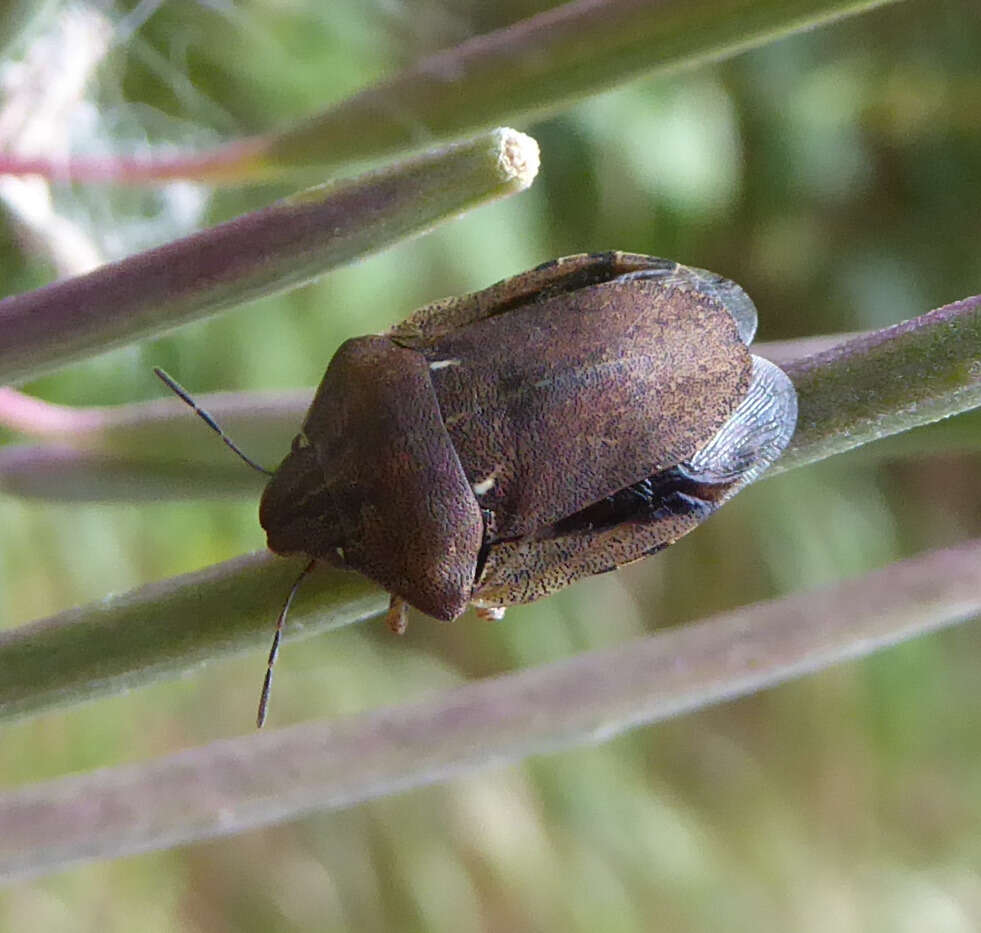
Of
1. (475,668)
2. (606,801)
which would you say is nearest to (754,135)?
(475,668)

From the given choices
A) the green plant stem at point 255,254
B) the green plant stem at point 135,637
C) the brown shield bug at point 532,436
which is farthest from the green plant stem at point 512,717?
the green plant stem at point 255,254

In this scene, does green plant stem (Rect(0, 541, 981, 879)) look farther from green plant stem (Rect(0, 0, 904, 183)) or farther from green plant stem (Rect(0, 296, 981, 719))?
green plant stem (Rect(0, 0, 904, 183))

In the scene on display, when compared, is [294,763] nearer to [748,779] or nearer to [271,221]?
[271,221]

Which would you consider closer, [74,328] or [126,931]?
[74,328]

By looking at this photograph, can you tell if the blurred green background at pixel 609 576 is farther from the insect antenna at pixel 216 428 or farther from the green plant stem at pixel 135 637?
the green plant stem at pixel 135 637

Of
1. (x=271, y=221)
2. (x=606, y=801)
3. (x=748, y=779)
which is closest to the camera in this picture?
(x=271, y=221)

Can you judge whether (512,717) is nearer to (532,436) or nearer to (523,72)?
(532,436)

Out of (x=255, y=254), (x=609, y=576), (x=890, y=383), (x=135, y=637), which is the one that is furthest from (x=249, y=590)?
(x=609, y=576)
